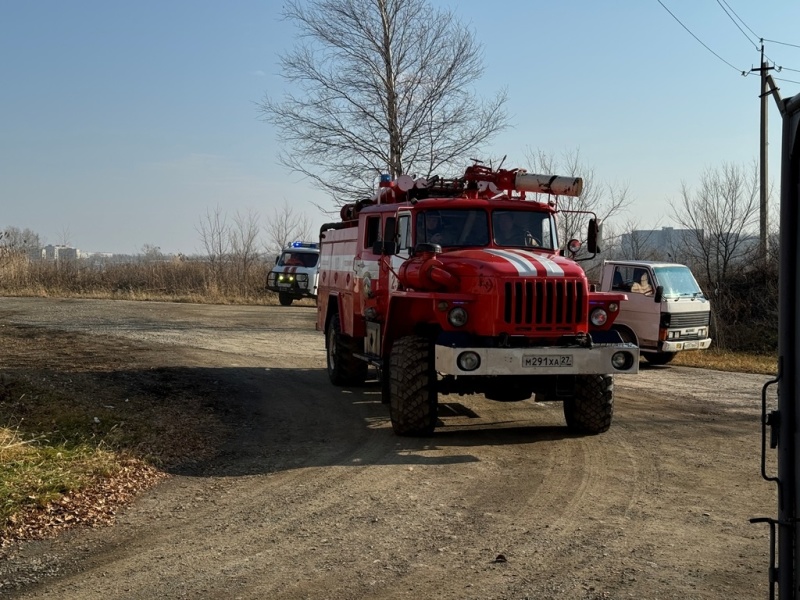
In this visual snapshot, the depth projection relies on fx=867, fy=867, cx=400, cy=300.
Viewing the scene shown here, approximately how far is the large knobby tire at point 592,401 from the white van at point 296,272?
20.9m

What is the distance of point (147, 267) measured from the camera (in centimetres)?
3944

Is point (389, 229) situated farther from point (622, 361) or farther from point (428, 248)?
point (622, 361)

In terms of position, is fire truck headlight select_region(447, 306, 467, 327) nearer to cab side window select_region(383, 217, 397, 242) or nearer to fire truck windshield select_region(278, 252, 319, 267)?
cab side window select_region(383, 217, 397, 242)

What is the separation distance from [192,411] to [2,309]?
1640 centimetres

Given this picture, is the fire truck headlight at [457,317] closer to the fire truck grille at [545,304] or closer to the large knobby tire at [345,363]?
the fire truck grille at [545,304]

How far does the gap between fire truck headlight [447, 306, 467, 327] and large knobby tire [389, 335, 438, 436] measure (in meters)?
0.39

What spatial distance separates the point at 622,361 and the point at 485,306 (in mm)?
1487

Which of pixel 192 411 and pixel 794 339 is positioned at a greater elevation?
pixel 794 339

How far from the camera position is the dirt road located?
504 centimetres

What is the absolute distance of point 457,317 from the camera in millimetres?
8695

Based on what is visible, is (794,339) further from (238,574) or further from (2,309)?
(2,309)

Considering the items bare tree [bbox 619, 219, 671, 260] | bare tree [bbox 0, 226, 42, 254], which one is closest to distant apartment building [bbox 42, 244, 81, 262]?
bare tree [bbox 0, 226, 42, 254]

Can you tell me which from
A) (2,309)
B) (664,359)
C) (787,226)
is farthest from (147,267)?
(787,226)

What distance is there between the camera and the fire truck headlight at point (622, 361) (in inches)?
340
